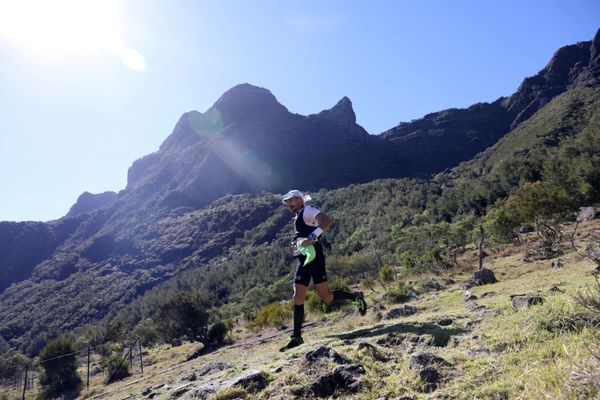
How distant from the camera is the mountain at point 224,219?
99000 mm

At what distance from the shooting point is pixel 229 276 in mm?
92438

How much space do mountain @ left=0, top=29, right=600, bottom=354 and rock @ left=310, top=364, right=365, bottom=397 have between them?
6529 cm

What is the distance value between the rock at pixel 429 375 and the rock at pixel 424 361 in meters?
0.07

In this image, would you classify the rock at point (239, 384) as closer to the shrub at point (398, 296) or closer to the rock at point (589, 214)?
the shrub at point (398, 296)

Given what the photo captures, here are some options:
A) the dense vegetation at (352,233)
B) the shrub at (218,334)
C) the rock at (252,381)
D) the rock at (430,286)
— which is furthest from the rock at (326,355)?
the shrub at (218,334)

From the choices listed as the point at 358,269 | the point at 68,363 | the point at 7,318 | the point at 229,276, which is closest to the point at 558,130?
the point at 358,269

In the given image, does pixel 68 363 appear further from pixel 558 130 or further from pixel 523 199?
pixel 558 130

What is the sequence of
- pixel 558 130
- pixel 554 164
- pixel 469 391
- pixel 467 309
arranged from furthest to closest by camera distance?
1. pixel 558 130
2. pixel 554 164
3. pixel 467 309
4. pixel 469 391

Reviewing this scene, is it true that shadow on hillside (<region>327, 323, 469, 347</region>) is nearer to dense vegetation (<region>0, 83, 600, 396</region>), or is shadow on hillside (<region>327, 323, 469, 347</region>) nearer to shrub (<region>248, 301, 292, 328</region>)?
dense vegetation (<region>0, 83, 600, 396</region>)

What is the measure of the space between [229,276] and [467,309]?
90310 millimetres

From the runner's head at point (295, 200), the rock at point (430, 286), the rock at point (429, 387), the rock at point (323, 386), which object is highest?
the runner's head at point (295, 200)

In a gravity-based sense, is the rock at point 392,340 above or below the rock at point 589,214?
Result: above

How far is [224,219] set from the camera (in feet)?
486

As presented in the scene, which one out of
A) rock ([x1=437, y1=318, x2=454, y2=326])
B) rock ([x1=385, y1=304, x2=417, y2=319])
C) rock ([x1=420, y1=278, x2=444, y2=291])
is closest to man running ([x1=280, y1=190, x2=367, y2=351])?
rock ([x1=437, y1=318, x2=454, y2=326])
